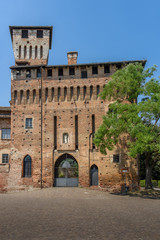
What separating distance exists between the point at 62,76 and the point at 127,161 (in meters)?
11.8

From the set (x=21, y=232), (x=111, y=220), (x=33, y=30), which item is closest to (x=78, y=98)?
(x=33, y=30)

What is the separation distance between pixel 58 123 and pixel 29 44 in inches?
530

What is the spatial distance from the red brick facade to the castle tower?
5368mm

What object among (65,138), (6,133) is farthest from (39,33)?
(65,138)

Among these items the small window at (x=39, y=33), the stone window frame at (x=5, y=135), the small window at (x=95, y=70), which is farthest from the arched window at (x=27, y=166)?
the small window at (x=39, y=33)

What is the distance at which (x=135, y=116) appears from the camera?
2117 centimetres

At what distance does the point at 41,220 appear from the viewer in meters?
11.4

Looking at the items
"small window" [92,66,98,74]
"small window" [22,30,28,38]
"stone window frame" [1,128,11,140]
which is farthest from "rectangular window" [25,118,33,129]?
"small window" [22,30,28,38]

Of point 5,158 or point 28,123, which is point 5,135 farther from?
point 28,123

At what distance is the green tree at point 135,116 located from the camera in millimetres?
20500

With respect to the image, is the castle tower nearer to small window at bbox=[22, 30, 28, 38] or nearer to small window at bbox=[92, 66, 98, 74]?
small window at bbox=[22, 30, 28, 38]

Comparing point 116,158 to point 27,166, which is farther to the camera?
point 27,166

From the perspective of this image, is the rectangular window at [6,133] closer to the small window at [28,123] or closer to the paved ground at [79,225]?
the small window at [28,123]

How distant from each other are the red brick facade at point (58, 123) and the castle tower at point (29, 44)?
537cm
